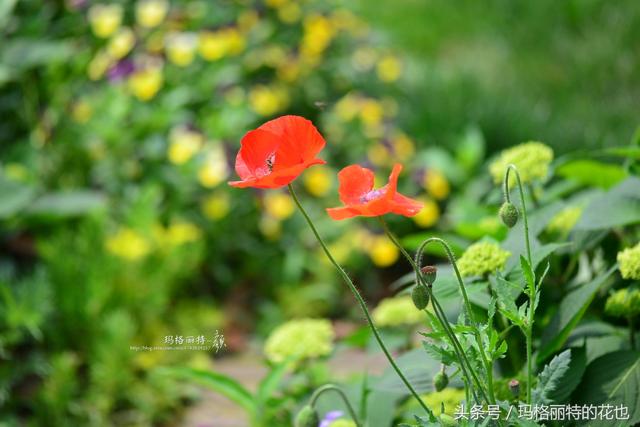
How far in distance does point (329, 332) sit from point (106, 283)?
97 centimetres

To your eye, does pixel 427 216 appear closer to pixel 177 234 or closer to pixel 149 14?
pixel 177 234

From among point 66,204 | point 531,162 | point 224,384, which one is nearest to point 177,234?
point 66,204

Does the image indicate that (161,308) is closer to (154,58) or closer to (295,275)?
(295,275)

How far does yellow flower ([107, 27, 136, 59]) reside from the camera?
9.70 ft

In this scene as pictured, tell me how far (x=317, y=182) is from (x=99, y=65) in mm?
799

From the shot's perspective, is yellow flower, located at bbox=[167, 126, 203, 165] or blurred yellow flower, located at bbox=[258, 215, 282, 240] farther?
blurred yellow flower, located at bbox=[258, 215, 282, 240]

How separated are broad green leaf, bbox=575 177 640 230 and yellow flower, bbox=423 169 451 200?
1.66m

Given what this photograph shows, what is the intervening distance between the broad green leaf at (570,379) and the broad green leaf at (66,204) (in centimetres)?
153

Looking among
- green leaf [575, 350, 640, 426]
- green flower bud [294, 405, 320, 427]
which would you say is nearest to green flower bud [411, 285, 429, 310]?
green flower bud [294, 405, 320, 427]

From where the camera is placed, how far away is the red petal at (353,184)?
0.96 meters

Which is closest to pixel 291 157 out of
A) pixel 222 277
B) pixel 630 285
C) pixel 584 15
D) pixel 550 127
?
pixel 630 285

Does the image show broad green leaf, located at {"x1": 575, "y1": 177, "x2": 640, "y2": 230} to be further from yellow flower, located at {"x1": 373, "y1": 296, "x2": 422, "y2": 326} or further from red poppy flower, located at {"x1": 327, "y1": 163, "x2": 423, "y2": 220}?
red poppy flower, located at {"x1": 327, "y1": 163, "x2": 423, "y2": 220}

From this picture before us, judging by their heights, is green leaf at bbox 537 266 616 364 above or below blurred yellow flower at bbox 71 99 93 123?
below

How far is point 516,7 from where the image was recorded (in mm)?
5039
